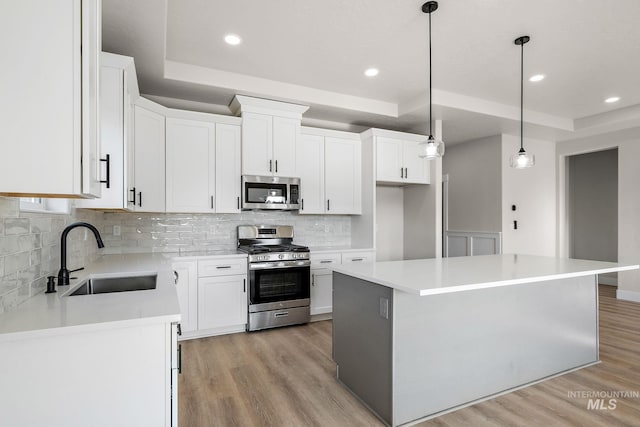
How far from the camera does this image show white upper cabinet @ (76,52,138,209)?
2291 millimetres

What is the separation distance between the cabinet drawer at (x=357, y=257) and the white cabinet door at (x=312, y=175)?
0.66m

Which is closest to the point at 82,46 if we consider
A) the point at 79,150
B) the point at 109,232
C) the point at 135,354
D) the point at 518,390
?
the point at 79,150

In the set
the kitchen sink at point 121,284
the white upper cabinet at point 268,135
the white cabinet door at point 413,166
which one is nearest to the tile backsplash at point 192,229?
the white upper cabinet at point 268,135

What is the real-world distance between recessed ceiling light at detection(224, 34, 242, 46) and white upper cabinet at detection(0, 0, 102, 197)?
1.88 meters

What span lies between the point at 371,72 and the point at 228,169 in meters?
1.89

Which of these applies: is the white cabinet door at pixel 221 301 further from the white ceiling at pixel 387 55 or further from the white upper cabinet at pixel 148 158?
Result: the white ceiling at pixel 387 55

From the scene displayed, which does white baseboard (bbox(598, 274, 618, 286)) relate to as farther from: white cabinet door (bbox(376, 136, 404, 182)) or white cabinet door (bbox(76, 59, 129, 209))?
white cabinet door (bbox(76, 59, 129, 209))

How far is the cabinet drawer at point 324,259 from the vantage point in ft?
13.2

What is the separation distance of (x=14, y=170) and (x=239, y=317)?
113 inches

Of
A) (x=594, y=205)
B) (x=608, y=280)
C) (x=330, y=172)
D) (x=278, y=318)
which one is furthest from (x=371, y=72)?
(x=608, y=280)

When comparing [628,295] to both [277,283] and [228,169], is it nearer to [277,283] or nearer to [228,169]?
[277,283]

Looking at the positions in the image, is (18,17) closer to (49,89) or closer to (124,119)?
(49,89)

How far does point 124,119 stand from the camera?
235cm

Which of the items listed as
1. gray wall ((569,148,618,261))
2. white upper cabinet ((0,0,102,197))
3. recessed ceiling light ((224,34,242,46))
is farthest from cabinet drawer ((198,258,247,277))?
gray wall ((569,148,618,261))
